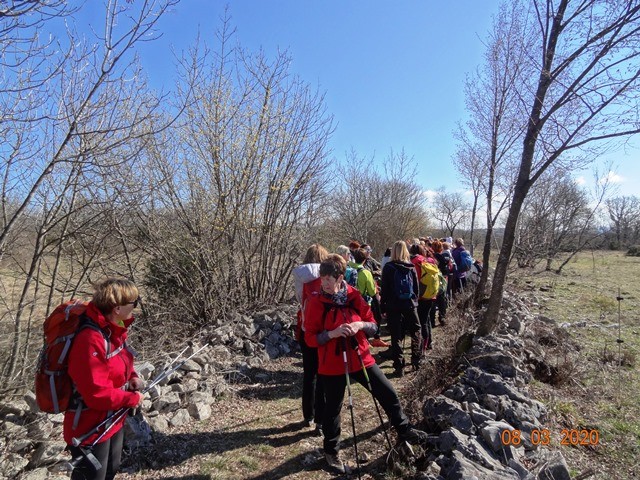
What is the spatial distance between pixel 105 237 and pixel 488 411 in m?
5.93

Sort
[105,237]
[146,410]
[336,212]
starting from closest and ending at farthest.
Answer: [146,410] < [105,237] < [336,212]

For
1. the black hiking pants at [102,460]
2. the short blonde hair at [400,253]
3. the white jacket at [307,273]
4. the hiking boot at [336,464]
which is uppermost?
the short blonde hair at [400,253]

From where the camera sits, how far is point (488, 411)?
3.68m

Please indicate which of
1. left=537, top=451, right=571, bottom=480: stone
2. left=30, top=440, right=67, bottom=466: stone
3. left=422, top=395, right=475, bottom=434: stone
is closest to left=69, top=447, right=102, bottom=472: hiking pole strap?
left=30, top=440, right=67, bottom=466: stone

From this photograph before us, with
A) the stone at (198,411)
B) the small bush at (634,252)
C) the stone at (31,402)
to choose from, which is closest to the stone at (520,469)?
the stone at (198,411)

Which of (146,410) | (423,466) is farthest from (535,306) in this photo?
(146,410)

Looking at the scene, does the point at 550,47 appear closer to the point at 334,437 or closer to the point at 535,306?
the point at 334,437

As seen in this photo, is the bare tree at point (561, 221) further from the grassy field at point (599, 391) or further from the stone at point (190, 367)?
the stone at point (190, 367)

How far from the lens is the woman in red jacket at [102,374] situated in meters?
2.30

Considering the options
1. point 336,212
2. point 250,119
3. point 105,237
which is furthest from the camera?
point 336,212

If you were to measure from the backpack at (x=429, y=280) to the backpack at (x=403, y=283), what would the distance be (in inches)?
37.4

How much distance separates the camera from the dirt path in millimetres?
3631

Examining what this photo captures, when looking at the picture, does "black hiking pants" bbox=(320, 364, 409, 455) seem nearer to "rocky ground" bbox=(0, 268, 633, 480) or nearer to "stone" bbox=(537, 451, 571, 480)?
"rocky ground" bbox=(0, 268, 633, 480)

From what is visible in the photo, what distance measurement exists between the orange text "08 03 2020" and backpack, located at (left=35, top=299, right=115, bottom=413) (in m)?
3.27
